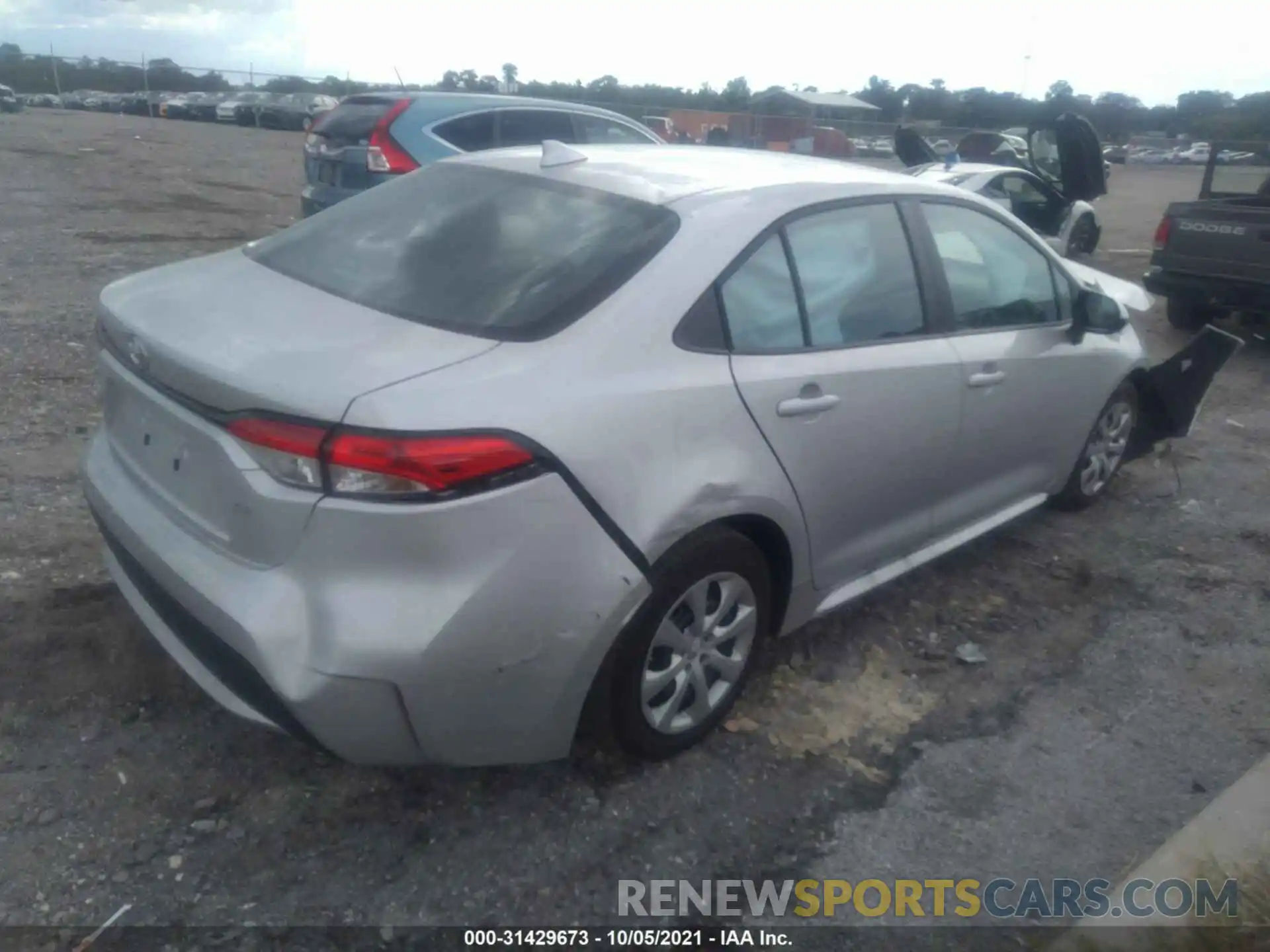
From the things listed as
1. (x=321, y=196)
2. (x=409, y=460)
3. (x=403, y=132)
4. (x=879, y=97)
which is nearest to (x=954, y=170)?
(x=403, y=132)

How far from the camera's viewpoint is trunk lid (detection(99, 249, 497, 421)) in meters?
2.48

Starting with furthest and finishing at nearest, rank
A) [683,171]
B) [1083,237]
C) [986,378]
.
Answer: [1083,237] < [986,378] < [683,171]

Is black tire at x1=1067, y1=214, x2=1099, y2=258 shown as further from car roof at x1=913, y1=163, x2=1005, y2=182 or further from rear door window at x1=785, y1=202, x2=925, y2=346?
rear door window at x1=785, y1=202, x2=925, y2=346

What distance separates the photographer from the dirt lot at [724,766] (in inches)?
107

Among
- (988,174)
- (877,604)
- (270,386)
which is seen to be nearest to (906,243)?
(877,604)

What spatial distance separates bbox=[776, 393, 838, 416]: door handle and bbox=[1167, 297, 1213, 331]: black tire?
7.46 metres

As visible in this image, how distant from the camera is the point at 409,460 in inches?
93.2

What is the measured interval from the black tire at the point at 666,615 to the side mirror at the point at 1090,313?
2034 mm

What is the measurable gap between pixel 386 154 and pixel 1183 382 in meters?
6.36

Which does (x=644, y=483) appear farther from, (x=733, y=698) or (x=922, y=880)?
(x=922, y=880)

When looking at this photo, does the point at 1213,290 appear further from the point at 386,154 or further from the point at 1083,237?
the point at 386,154

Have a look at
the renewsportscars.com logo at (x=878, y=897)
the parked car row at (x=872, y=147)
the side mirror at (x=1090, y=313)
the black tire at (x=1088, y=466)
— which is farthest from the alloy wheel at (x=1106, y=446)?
the parked car row at (x=872, y=147)

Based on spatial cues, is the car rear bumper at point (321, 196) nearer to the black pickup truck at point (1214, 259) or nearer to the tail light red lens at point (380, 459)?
the black pickup truck at point (1214, 259)

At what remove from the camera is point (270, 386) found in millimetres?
2479
